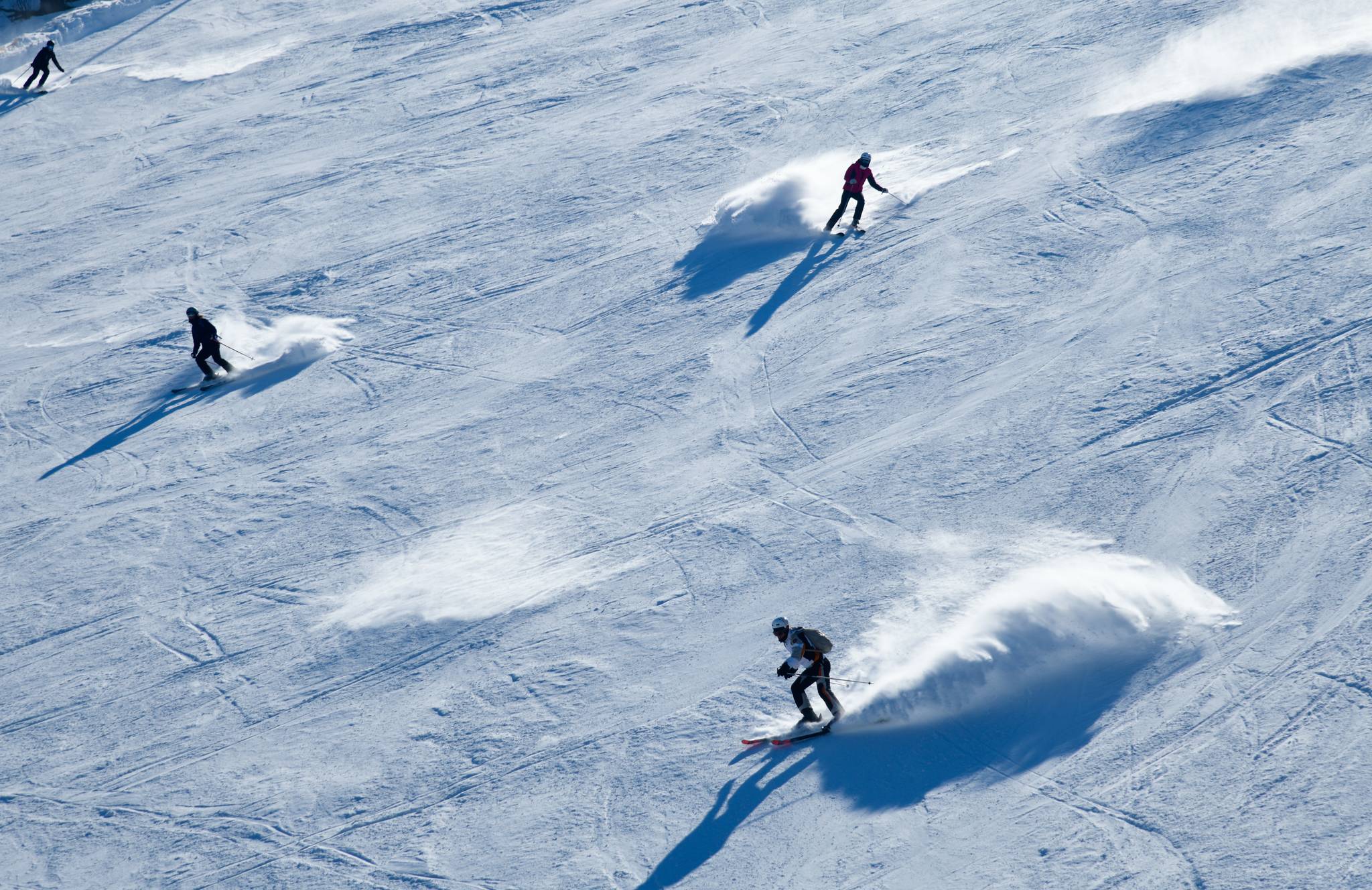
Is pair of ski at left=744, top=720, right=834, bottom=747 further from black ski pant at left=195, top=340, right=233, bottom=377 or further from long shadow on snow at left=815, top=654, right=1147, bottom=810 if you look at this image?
black ski pant at left=195, top=340, right=233, bottom=377

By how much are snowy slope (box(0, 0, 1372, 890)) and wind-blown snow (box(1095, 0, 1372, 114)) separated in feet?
0.27

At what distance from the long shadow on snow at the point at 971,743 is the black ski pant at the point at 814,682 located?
0.39 m

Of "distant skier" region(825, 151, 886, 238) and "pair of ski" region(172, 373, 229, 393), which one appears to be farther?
"pair of ski" region(172, 373, 229, 393)

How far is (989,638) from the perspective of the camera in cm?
887

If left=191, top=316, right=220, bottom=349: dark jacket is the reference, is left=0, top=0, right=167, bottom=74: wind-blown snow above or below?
above

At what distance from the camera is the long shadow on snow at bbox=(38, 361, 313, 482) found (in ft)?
43.5

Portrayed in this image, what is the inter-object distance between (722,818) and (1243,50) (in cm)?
1269

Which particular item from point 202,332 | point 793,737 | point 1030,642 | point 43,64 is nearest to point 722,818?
point 793,737

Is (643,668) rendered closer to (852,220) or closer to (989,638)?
(989,638)

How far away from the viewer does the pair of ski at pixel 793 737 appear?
866 cm

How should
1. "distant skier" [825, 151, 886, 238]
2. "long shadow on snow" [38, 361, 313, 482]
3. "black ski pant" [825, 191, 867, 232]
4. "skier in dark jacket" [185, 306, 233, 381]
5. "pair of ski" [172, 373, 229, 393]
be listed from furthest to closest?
"black ski pant" [825, 191, 867, 232] → "pair of ski" [172, 373, 229, 393] → "distant skier" [825, 151, 886, 238] → "skier in dark jacket" [185, 306, 233, 381] → "long shadow on snow" [38, 361, 313, 482]

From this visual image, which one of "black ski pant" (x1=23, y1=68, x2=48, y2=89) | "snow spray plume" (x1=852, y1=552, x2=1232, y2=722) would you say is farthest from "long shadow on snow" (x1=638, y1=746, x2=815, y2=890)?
"black ski pant" (x1=23, y1=68, x2=48, y2=89)

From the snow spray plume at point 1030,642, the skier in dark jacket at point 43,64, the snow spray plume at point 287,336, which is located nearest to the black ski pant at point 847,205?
the snow spray plume at point 287,336

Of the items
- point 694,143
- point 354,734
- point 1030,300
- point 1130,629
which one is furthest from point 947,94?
point 354,734
